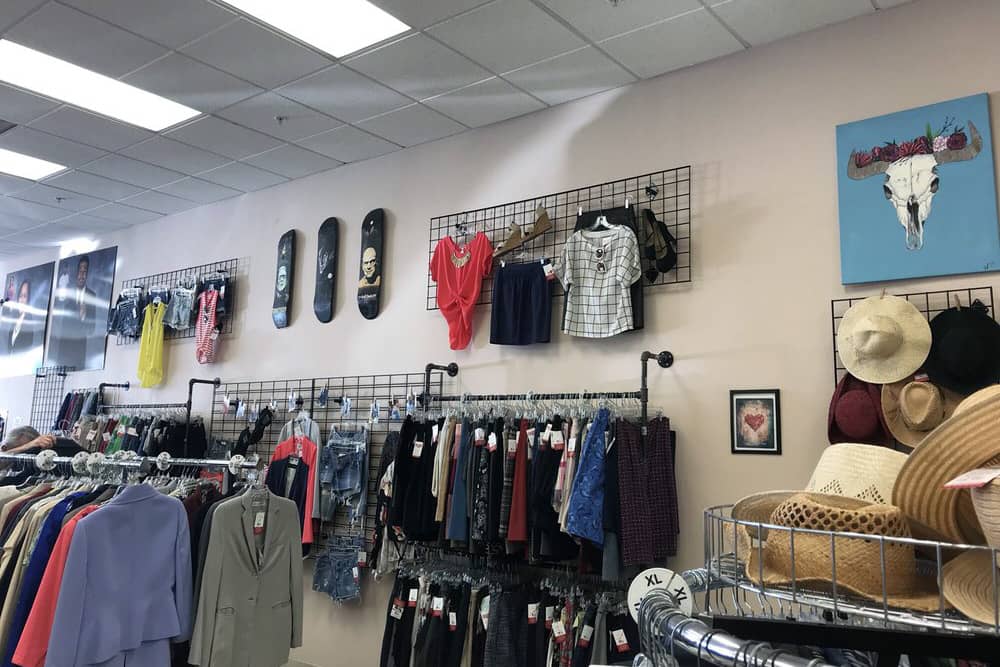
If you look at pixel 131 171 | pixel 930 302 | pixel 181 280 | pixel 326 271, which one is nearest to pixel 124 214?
pixel 181 280

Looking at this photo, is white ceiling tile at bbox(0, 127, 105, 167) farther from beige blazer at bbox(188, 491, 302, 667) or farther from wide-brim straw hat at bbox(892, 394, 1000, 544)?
wide-brim straw hat at bbox(892, 394, 1000, 544)

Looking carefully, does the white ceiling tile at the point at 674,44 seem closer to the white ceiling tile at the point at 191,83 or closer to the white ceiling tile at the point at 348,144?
the white ceiling tile at the point at 348,144

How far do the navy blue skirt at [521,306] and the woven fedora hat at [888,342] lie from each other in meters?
1.68

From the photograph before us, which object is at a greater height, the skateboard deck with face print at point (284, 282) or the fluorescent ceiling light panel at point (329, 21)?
the fluorescent ceiling light panel at point (329, 21)

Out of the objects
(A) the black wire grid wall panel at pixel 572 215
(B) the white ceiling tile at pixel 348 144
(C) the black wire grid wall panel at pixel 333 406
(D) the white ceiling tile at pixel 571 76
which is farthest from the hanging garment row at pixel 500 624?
(B) the white ceiling tile at pixel 348 144

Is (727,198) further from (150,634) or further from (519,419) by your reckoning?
(150,634)

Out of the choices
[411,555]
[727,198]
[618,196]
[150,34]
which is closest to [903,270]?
[727,198]

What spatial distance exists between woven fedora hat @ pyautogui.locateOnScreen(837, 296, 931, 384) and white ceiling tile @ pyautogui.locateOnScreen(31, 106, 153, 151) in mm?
4608

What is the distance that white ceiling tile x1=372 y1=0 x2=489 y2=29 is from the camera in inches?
141

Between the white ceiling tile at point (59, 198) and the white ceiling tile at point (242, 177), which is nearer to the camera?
the white ceiling tile at point (242, 177)

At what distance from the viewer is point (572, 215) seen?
450cm

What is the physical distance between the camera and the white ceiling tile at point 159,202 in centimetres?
669

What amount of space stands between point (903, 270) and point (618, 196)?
1562 mm

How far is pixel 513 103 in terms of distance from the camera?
15.3 ft
